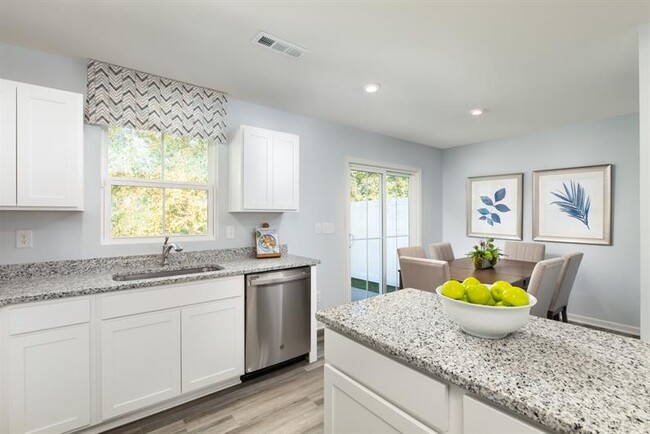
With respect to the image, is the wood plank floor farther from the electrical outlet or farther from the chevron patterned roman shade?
the chevron patterned roman shade

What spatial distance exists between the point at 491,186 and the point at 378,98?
2.60m

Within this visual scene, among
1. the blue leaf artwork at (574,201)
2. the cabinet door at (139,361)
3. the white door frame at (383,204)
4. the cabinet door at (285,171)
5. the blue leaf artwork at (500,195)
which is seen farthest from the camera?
the blue leaf artwork at (500,195)

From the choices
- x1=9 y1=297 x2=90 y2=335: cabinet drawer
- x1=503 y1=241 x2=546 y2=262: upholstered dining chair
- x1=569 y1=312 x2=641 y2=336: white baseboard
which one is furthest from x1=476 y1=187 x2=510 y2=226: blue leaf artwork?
x1=9 y1=297 x2=90 y2=335: cabinet drawer

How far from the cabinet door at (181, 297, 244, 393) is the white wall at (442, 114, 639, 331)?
387cm

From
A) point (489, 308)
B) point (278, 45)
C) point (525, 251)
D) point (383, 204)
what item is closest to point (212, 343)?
point (489, 308)

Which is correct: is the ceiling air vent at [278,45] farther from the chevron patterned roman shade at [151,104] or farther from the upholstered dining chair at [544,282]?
the upholstered dining chair at [544,282]

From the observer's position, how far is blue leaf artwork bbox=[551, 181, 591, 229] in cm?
376

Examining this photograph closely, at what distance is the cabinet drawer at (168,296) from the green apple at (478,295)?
1.82 meters

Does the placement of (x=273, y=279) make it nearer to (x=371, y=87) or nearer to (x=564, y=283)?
(x=371, y=87)

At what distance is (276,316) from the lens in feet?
8.66

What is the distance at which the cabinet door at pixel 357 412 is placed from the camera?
3.21 ft

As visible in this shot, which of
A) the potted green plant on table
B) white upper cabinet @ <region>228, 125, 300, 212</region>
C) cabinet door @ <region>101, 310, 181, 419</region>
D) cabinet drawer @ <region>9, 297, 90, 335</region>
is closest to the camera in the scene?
cabinet drawer @ <region>9, 297, 90, 335</region>

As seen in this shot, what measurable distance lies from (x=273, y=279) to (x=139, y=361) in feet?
3.40

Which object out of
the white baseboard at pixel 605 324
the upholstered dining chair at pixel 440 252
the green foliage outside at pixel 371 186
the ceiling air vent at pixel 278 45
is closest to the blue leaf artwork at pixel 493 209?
the upholstered dining chair at pixel 440 252
